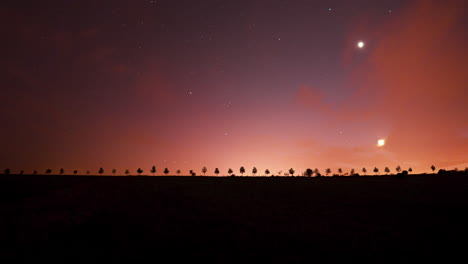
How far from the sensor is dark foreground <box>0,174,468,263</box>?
15.4 metres

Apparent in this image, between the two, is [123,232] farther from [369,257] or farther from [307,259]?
[369,257]

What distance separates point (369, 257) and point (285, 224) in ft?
A: 27.5

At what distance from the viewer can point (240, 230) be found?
803 inches

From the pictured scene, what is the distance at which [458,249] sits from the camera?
1534 cm

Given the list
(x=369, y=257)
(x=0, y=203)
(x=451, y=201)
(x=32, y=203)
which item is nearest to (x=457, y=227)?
(x=369, y=257)

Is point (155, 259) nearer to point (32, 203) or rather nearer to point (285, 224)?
point (285, 224)

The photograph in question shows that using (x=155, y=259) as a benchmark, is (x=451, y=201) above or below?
above

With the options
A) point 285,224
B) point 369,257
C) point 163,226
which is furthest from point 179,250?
point 369,257

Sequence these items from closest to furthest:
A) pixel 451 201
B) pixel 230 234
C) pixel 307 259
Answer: pixel 307 259, pixel 230 234, pixel 451 201

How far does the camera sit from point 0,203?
35.8 metres

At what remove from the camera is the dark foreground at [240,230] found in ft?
50.7

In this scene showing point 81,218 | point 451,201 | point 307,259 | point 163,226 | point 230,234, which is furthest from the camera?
point 451,201

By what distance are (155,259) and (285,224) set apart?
12047mm

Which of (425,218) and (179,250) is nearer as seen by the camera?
(179,250)
